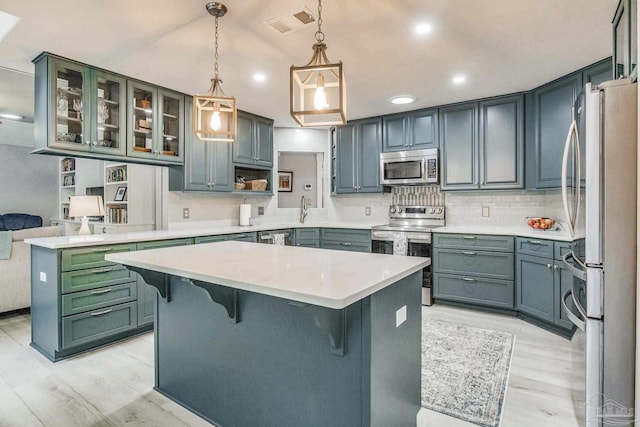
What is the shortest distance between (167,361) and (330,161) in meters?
3.80

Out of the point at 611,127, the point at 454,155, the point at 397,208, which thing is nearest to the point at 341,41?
the point at 611,127

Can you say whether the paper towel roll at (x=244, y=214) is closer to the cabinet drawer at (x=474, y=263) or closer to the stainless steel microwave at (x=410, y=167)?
the stainless steel microwave at (x=410, y=167)

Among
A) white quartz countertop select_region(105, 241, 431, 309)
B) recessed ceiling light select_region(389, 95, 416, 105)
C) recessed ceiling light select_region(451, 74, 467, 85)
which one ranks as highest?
recessed ceiling light select_region(389, 95, 416, 105)

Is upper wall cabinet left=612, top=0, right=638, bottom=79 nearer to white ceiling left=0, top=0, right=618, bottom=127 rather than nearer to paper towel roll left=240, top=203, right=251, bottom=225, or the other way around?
white ceiling left=0, top=0, right=618, bottom=127

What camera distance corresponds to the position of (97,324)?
287cm

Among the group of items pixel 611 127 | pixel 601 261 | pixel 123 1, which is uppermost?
pixel 123 1

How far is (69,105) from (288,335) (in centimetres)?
285

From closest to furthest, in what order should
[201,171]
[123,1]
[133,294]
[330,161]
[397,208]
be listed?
1. [123,1]
2. [133,294]
3. [201,171]
4. [397,208]
5. [330,161]

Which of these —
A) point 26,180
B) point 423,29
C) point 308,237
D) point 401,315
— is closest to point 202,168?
point 308,237

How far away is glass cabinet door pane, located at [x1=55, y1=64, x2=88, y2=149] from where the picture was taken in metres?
2.88

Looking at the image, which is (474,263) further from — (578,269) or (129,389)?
(129,389)

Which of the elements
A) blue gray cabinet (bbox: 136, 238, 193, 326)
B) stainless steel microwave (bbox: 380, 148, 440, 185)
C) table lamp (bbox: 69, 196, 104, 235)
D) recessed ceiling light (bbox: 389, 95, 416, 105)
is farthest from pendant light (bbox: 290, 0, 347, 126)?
table lamp (bbox: 69, 196, 104, 235)

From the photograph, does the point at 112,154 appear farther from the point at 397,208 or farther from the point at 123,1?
the point at 397,208

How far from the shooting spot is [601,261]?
5.44 feet
